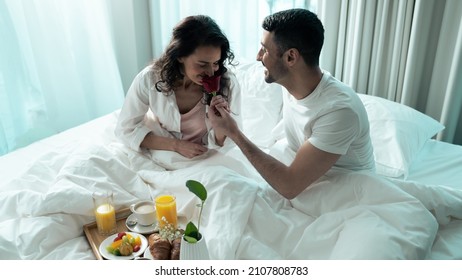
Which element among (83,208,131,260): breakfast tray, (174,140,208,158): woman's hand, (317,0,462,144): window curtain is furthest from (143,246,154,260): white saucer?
(317,0,462,144): window curtain

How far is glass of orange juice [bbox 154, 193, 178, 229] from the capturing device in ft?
4.02

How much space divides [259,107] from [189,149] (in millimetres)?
648

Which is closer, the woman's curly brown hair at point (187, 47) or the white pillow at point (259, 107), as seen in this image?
the woman's curly brown hair at point (187, 47)

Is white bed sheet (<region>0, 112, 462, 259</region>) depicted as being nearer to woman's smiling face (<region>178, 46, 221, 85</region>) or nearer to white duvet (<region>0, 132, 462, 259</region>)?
white duvet (<region>0, 132, 462, 259</region>)

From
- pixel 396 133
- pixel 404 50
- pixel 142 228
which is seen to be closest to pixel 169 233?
pixel 142 228

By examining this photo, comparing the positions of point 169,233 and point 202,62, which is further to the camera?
point 202,62

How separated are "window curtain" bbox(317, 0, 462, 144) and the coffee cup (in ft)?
4.70

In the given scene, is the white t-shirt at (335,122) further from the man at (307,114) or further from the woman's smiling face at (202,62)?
the woman's smiling face at (202,62)

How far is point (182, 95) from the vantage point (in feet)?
5.77

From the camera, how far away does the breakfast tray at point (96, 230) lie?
3.93 feet

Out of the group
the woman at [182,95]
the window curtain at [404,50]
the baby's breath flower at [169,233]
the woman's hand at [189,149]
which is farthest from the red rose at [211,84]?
the window curtain at [404,50]

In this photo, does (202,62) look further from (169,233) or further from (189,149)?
(169,233)

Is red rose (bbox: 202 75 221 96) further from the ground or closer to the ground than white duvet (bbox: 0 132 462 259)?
further from the ground

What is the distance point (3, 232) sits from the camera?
1185 mm
